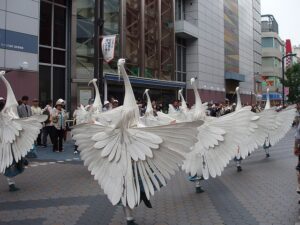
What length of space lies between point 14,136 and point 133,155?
3.16 meters

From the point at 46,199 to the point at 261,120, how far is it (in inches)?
206

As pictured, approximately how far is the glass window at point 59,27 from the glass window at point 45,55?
676 mm

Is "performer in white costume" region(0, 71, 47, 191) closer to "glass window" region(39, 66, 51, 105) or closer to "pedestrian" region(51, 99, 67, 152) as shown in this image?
"pedestrian" region(51, 99, 67, 152)

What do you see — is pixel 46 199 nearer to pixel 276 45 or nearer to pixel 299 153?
pixel 299 153

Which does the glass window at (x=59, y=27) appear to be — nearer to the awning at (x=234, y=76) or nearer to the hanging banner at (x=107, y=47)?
the hanging banner at (x=107, y=47)

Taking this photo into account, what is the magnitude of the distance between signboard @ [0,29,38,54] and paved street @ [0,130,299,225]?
7.90 meters

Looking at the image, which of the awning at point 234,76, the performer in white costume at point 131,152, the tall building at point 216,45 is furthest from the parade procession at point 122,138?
the awning at point 234,76

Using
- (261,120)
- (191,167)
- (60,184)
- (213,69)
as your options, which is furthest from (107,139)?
(213,69)

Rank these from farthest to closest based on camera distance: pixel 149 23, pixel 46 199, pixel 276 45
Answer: pixel 276 45, pixel 149 23, pixel 46 199

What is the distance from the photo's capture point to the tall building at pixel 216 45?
3512cm

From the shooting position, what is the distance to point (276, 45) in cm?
7238

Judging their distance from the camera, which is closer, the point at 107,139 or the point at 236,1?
the point at 107,139

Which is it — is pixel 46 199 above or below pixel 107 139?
below

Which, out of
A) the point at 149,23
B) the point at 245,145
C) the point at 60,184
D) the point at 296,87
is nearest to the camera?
the point at 60,184
